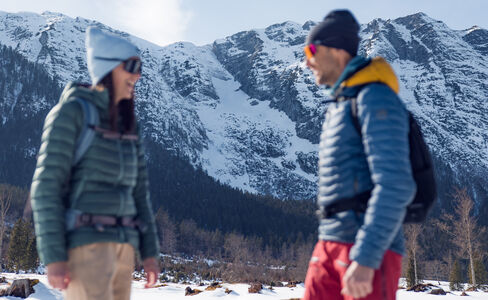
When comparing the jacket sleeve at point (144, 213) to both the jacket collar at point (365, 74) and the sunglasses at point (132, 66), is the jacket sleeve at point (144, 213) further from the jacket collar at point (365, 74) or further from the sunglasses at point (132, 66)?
the jacket collar at point (365, 74)

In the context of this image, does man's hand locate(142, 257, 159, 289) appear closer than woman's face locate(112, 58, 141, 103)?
No

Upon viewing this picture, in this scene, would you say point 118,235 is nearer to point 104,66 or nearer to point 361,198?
point 104,66

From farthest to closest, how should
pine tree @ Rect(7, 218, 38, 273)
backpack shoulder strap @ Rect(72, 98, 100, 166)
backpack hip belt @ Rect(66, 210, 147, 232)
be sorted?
1. pine tree @ Rect(7, 218, 38, 273)
2. backpack shoulder strap @ Rect(72, 98, 100, 166)
3. backpack hip belt @ Rect(66, 210, 147, 232)

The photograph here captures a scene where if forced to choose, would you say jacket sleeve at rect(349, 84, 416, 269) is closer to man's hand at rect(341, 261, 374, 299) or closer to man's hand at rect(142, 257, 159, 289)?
man's hand at rect(341, 261, 374, 299)

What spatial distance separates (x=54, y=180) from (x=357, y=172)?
1719 mm

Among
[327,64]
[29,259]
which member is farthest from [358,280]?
[29,259]

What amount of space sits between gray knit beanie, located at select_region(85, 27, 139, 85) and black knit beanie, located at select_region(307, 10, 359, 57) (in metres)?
1.20

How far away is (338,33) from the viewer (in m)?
2.88

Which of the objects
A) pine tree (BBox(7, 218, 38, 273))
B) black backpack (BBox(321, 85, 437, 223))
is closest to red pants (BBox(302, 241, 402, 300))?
black backpack (BBox(321, 85, 437, 223))

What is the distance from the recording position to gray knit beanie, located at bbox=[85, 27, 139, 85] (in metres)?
2.97

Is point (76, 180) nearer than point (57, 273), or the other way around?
point (57, 273)

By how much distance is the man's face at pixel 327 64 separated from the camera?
2916 millimetres

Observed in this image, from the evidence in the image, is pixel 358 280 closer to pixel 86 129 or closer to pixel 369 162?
pixel 369 162

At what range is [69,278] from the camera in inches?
101
